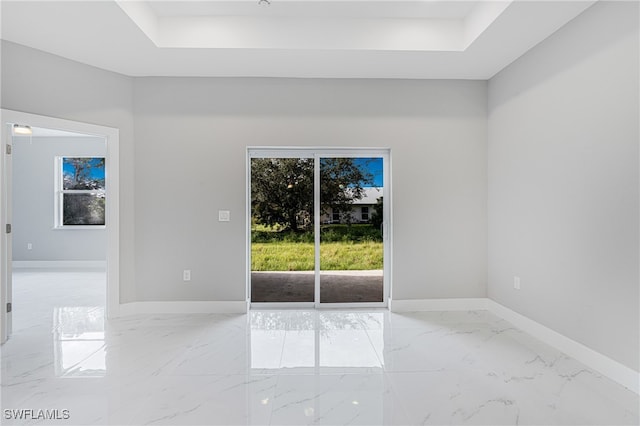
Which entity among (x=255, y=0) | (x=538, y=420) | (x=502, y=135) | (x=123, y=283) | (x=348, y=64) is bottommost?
(x=538, y=420)

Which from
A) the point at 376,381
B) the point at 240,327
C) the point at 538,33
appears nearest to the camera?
the point at 376,381

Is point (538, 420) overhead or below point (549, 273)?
below

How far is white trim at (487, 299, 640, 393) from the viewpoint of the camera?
7.36 ft

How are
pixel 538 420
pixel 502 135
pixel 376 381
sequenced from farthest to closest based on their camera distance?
pixel 502 135 → pixel 376 381 → pixel 538 420

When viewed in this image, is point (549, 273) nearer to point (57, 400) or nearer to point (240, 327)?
point (240, 327)

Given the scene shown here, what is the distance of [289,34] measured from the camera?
10.2ft

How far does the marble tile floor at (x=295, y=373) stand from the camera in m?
1.95

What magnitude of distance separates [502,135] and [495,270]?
4.96ft

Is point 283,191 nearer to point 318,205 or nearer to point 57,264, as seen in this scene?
point 318,205

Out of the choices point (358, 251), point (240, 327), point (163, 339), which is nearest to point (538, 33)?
point (358, 251)

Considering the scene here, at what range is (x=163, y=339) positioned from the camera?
3.05 meters

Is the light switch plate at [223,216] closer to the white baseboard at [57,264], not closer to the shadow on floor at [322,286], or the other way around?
the shadow on floor at [322,286]

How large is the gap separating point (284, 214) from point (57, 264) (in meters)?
5.54

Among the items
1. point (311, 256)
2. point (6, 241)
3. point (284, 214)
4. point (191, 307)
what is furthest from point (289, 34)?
point (6, 241)
